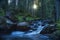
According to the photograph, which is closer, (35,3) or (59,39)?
(59,39)

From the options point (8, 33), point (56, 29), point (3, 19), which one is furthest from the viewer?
point (3, 19)

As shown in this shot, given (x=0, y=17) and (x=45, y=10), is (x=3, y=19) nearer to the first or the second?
(x=0, y=17)

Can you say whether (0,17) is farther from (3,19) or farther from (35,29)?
(35,29)

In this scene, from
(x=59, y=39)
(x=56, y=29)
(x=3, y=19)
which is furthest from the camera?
(x=3, y=19)

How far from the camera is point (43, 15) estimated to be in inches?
230

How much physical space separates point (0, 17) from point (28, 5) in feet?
3.10

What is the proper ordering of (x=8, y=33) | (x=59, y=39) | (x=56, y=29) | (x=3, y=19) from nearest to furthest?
1. (x=59, y=39)
2. (x=56, y=29)
3. (x=8, y=33)
4. (x=3, y=19)

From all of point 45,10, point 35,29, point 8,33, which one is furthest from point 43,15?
point 8,33

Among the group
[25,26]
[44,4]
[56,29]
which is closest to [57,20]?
[56,29]

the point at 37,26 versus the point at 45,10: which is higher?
the point at 45,10

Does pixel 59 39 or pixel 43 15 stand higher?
pixel 43 15

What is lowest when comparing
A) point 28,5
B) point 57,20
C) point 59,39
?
point 59,39

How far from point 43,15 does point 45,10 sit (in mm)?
188

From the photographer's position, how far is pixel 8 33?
19.5ft
